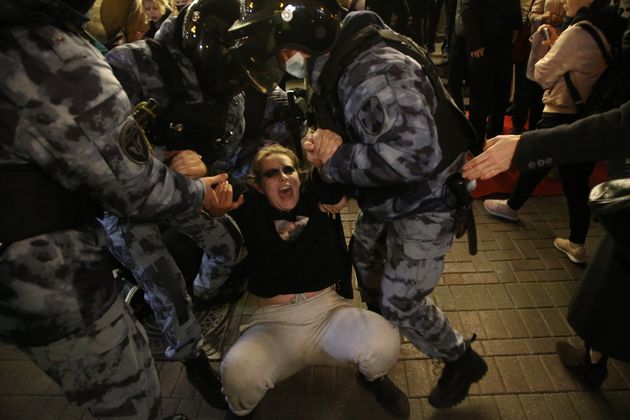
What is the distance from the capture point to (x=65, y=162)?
124cm

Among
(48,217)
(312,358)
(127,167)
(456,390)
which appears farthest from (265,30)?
(456,390)

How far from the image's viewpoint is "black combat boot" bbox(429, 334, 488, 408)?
2.33m

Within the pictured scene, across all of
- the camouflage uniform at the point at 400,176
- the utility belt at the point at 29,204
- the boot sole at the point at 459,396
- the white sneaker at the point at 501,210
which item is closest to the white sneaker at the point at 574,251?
Answer: the white sneaker at the point at 501,210

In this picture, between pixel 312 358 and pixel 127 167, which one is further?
pixel 312 358

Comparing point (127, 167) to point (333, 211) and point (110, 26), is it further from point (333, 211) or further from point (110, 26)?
point (110, 26)

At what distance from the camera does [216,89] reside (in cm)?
221

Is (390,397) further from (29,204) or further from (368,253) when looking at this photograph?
(29,204)

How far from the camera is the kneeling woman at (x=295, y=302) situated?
2.10m

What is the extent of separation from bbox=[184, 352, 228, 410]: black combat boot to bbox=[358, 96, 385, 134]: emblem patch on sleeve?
67.4 inches

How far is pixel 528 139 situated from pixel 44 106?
1869 mm

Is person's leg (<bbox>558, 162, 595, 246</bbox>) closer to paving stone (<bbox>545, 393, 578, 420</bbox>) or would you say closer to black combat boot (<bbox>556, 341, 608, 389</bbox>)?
black combat boot (<bbox>556, 341, 608, 389</bbox>)

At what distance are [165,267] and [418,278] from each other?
1.36 metres

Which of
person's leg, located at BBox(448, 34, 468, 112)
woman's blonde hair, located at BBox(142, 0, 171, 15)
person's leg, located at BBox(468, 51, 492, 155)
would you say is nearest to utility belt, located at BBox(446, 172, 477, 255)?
person's leg, located at BBox(468, 51, 492, 155)

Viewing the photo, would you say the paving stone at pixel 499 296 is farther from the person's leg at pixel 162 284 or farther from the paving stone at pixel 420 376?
the person's leg at pixel 162 284
